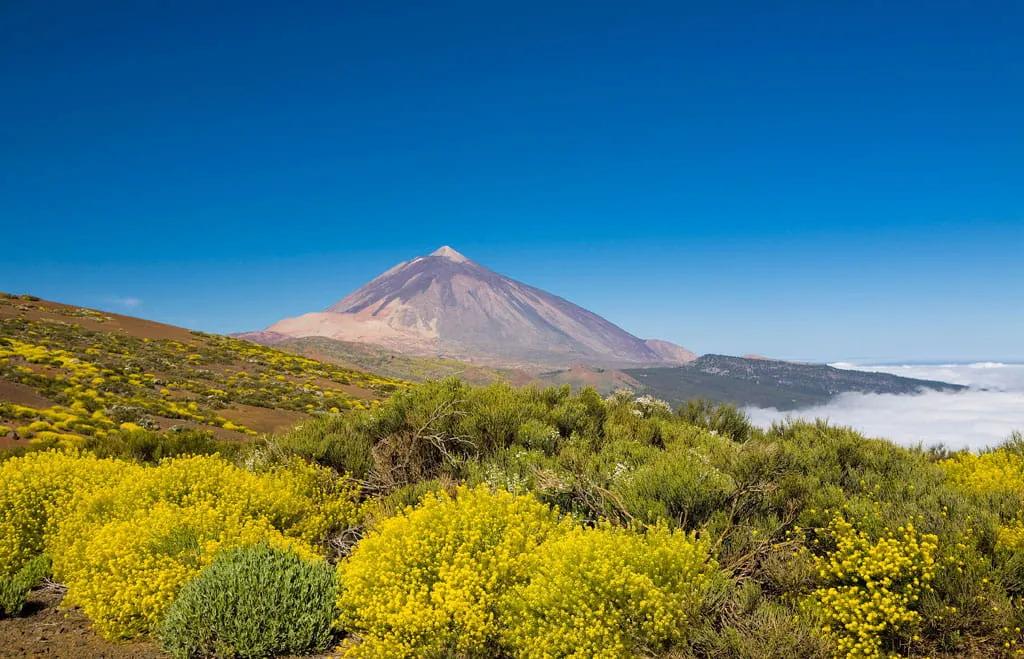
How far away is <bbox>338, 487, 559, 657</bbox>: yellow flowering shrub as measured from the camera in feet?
16.3

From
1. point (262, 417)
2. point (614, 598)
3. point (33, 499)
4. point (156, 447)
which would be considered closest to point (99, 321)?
point (262, 417)

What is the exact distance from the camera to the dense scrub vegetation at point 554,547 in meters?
4.46

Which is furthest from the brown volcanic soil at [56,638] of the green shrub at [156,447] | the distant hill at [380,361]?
the distant hill at [380,361]

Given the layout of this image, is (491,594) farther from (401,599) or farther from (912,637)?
(912,637)

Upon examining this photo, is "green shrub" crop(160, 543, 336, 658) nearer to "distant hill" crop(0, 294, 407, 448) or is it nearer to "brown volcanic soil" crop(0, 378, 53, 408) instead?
"distant hill" crop(0, 294, 407, 448)

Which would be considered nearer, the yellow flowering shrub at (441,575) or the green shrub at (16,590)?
the yellow flowering shrub at (441,575)

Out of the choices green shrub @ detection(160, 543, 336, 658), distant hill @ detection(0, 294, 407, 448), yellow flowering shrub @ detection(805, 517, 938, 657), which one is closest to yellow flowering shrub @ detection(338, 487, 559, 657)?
green shrub @ detection(160, 543, 336, 658)

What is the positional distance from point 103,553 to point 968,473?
35.6 ft

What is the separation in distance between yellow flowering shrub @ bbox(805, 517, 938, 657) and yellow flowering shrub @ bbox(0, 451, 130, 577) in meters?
9.90

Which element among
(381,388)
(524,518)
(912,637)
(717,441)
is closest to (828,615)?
(912,637)

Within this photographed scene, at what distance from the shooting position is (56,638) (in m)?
6.57

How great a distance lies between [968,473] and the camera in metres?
7.79

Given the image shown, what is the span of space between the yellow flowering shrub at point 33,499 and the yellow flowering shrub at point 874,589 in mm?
A: 9900

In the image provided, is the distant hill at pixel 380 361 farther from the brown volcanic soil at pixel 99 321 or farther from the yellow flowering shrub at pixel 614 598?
the yellow flowering shrub at pixel 614 598
